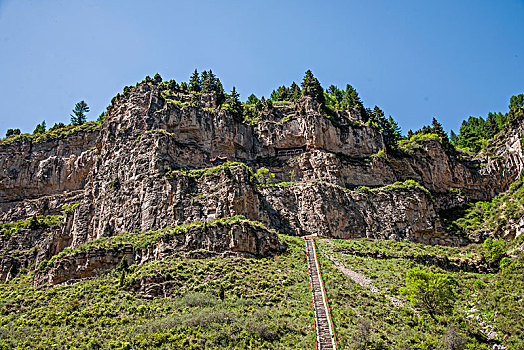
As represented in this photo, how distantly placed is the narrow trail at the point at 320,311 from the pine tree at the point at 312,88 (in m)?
40.0

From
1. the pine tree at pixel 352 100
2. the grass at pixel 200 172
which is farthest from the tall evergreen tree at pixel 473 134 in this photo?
the grass at pixel 200 172

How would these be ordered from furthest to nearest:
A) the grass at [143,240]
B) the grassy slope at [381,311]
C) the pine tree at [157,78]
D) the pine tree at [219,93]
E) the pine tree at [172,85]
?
the pine tree at [219,93] < the pine tree at [172,85] < the pine tree at [157,78] < the grass at [143,240] < the grassy slope at [381,311]

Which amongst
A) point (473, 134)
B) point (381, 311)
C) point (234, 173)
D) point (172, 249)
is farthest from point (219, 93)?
point (381, 311)

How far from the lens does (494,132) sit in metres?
82.8

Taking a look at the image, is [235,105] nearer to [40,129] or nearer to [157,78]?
[157,78]

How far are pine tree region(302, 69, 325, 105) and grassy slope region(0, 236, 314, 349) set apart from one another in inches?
1539

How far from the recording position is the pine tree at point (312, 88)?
8106 cm

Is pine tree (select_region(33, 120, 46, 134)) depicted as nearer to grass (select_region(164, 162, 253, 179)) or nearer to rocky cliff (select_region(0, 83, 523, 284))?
rocky cliff (select_region(0, 83, 523, 284))

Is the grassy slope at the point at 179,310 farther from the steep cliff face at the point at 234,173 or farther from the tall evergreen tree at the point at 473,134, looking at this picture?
the tall evergreen tree at the point at 473,134

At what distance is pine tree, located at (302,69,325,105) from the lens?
81.1 meters

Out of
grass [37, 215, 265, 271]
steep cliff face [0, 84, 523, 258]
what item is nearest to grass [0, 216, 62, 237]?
steep cliff face [0, 84, 523, 258]

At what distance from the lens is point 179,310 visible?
37.4m

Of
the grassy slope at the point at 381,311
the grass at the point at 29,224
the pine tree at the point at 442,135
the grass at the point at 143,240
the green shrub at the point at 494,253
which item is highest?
the pine tree at the point at 442,135

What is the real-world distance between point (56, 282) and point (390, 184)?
52.0 m
